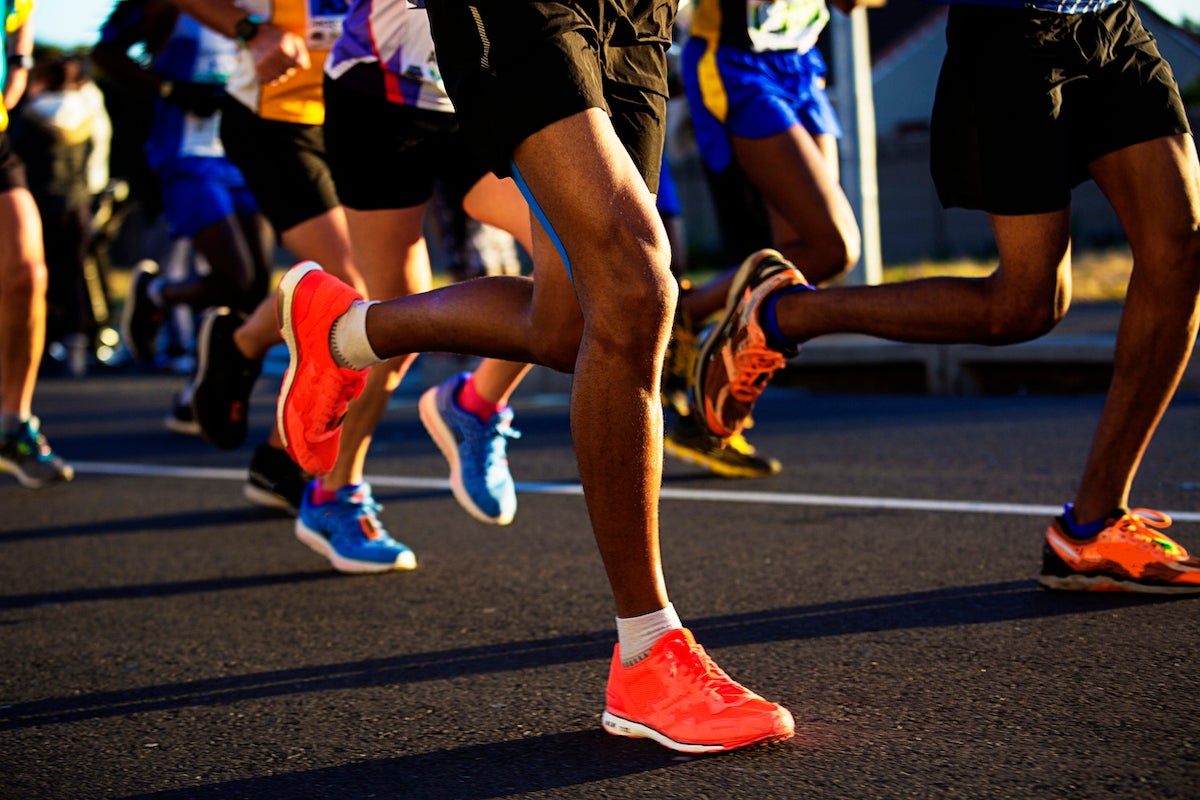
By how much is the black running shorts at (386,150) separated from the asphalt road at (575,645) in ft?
3.48

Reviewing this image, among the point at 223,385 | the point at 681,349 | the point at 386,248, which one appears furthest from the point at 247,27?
the point at 681,349

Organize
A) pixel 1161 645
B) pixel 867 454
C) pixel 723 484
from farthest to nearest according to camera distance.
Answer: pixel 867 454 < pixel 723 484 < pixel 1161 645

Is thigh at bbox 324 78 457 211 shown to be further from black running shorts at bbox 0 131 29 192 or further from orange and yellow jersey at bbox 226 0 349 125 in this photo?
black running shorts at bbox 0 131 29 192

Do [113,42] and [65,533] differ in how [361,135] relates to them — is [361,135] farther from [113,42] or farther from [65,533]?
[113,42]

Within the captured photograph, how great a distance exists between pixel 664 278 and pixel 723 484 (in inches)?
114

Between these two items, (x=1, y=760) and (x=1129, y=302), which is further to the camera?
(x=1129, y=302)

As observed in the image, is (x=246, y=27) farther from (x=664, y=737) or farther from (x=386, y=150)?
(x=664, y=737)

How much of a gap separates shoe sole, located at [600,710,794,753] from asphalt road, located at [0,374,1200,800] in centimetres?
2

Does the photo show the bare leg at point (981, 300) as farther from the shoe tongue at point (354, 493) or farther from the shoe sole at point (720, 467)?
the shoe sole at point (720, 467)

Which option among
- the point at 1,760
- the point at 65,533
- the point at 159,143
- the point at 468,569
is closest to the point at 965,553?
the point at 468,569

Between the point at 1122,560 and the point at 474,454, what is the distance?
1.67 metres

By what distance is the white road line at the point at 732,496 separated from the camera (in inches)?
178

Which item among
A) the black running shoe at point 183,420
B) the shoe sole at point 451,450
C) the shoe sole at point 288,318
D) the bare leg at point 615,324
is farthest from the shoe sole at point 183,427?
the bare leg at point 615,324

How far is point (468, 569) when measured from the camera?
13.7 feet
